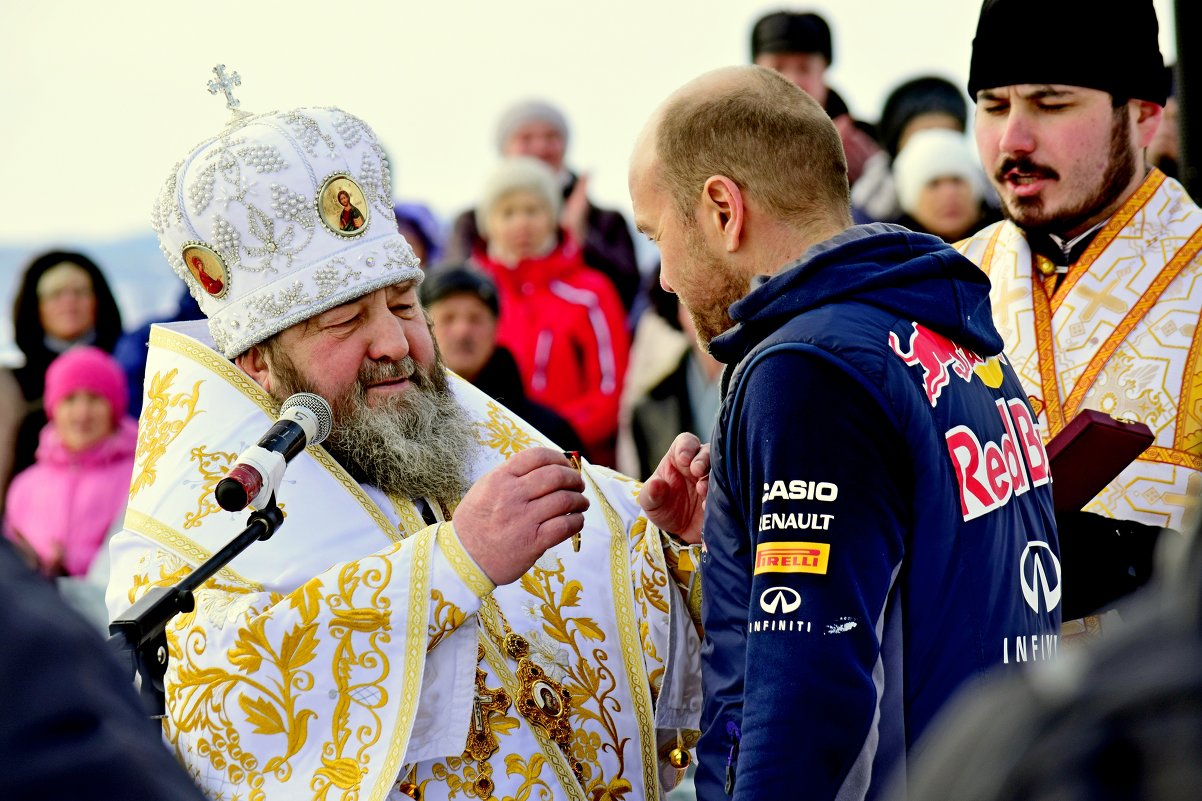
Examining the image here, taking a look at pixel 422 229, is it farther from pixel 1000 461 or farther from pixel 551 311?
pixel 1000 461

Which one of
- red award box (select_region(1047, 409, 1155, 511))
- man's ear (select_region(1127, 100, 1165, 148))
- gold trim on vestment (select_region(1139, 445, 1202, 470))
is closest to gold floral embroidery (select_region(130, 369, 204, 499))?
red award box (select_region(1047, 409, 1155, 511))

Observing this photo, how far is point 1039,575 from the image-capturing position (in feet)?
9.86

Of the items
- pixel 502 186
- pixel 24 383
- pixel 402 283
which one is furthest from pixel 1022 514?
pixel 24 383

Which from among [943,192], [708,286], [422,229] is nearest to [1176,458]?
[708,286]

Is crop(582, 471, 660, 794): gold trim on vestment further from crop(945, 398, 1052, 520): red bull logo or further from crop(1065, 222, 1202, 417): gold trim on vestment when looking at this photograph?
crop(1065, 222, 1202, 417): gold trim on vestment

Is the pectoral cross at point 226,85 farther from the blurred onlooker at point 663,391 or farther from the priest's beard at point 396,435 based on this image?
the blurred onlooker at point 663,391

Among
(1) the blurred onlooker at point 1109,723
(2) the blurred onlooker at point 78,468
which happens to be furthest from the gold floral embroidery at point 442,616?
(2) the blurred onlooker at point 78,468

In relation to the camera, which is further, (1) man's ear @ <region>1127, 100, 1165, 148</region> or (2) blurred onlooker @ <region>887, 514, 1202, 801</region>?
(1) man's ear @ <region>1127, 100, 1165, 148</region>

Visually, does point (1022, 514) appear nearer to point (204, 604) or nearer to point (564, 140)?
point (204, 604)

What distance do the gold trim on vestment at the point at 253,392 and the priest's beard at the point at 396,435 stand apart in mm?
52

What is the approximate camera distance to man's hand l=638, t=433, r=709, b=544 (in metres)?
3.41

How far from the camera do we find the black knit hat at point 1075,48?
412 centimetres

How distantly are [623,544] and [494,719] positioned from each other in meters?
0.56

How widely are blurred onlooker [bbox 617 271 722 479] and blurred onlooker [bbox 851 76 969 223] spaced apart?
102 centimetres
